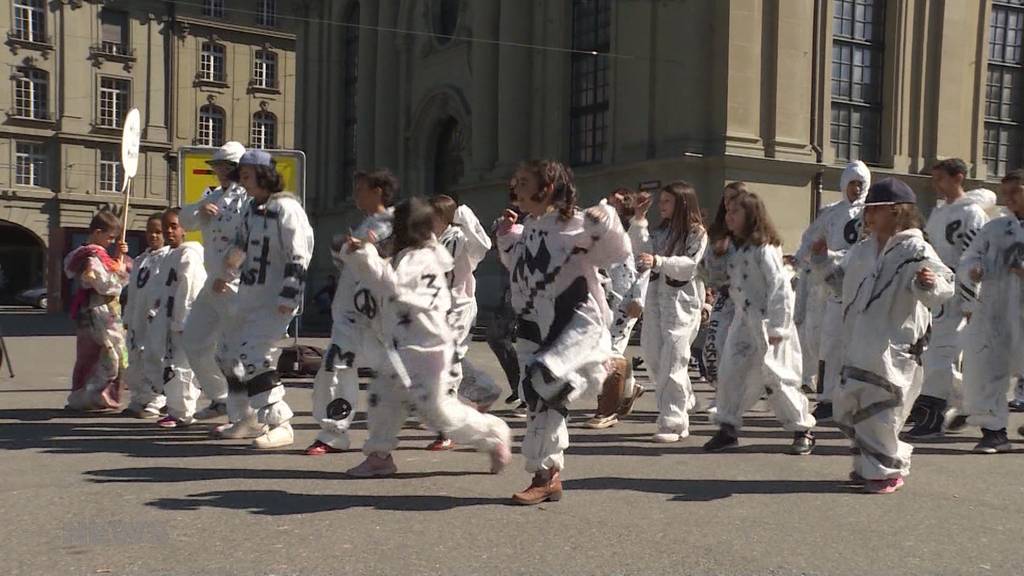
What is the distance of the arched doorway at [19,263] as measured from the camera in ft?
168

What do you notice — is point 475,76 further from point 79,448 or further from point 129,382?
point 79,448

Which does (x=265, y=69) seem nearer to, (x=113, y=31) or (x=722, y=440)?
(x=113, y=31)

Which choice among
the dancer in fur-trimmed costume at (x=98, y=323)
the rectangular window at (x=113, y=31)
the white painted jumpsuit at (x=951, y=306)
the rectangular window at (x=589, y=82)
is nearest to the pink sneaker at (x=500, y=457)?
the white painted jumpsuit at (x=951, y=306)

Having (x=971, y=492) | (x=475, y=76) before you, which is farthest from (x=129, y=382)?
(x=475, y=76)

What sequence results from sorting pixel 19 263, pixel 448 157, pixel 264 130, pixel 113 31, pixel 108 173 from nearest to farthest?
pixel 448 157
pixel 113 31
pixel 108 173
pixel 19 263
pixel 264 130

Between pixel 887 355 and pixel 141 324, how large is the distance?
20.2 ft

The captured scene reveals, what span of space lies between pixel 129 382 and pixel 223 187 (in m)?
2.36

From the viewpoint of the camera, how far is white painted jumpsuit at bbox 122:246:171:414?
9.12 metres

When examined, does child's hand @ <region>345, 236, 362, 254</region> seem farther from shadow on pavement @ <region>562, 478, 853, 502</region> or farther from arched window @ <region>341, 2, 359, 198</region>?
arched window @ <region>341, 2, 359, 198</region>

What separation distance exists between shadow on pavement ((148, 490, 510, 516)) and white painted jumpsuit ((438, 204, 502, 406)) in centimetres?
250

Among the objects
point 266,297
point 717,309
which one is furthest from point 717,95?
point 266,297

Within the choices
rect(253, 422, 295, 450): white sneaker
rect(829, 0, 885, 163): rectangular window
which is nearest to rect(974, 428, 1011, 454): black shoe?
rect(253, 422, 295, 450): white sneaker

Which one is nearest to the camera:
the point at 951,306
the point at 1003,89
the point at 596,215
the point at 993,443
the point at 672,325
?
the point at 596,215

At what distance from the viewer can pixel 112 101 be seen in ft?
168
